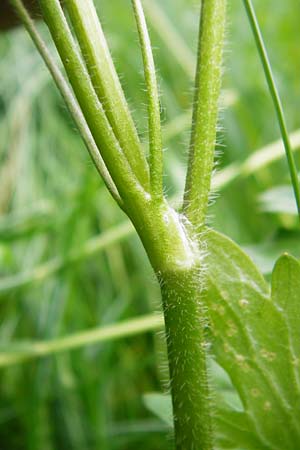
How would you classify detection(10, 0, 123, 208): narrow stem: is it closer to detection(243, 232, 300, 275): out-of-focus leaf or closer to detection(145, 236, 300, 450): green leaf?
detection(145, 236, 300, 450): green leaf

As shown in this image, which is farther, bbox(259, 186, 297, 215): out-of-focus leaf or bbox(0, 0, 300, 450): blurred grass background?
bbox(0, 0, 300, 450): blurred grass background

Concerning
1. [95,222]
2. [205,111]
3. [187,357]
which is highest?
[95,222]

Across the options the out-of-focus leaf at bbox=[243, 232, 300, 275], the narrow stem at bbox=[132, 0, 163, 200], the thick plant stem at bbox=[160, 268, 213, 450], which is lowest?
the thick plant stem at bbox=[160, 268, 213, 450]

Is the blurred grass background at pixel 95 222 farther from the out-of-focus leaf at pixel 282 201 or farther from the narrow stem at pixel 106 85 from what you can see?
the narrow stem at pixel 106 85

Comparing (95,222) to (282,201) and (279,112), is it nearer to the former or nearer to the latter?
(282,201)

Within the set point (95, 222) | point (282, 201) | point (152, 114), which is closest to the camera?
point (152, 114)

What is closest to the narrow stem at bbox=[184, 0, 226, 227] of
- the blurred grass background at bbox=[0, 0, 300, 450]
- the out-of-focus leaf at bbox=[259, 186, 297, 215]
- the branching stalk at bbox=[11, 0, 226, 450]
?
the branching stalk at bbox=[11, 0, 226, 450]

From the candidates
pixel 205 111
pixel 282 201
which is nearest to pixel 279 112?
pixel 205 111
